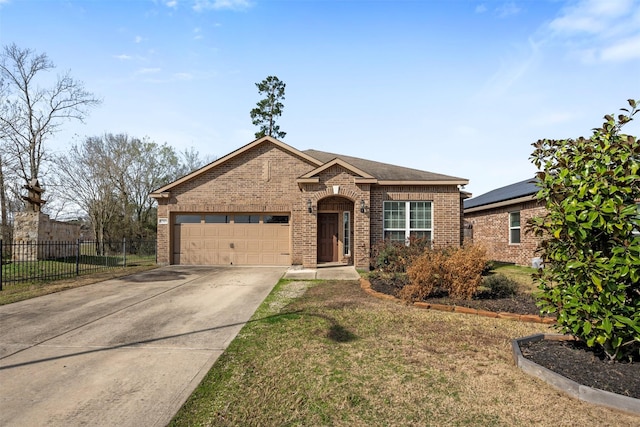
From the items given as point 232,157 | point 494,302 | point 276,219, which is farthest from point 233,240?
point 494,302

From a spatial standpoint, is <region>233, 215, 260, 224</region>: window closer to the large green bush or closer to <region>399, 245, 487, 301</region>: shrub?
<region>399, 245, 487, 301</region>: shrub

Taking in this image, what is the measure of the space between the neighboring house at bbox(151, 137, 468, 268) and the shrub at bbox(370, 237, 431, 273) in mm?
1743

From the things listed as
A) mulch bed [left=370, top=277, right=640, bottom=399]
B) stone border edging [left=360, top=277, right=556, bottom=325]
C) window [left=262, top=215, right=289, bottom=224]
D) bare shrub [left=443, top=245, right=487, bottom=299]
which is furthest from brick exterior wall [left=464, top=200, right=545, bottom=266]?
mulch bed [left=370, top=277, right=640, bottom=399]

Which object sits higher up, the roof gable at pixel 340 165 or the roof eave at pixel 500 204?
the roof gable at pixel 340 165

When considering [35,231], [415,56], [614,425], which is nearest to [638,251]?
[614,425]

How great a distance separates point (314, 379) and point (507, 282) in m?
6.21

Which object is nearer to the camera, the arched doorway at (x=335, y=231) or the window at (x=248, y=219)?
the arched doorway at (x=335, y=231)

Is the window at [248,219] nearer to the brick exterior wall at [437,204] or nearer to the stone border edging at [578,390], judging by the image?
the brick exterior wall at [437,204]

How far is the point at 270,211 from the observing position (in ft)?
51.7

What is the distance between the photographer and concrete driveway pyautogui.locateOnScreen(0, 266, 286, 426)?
3436 mm

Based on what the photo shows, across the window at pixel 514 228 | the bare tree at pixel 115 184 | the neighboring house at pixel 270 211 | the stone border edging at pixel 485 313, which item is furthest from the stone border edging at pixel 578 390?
the bare tree at pixel 115 184

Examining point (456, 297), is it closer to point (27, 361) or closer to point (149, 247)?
point (27, 361)

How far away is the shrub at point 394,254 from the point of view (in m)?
10.6

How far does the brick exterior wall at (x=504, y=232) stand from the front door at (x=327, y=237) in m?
5.95
